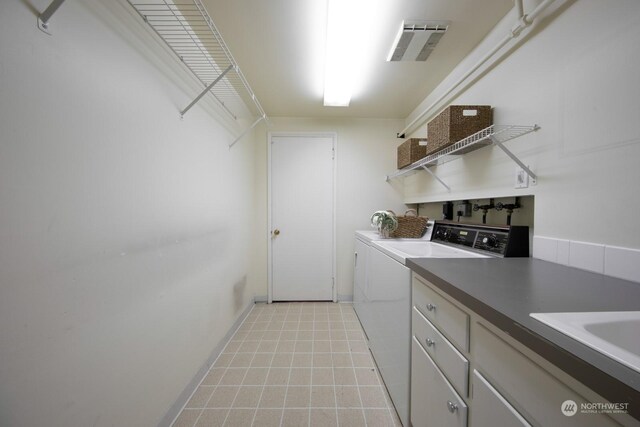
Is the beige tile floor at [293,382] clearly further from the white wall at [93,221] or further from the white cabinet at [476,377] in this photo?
the white cabinet at [476,377]

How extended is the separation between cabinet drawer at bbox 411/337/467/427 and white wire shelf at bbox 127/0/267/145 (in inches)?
68.2

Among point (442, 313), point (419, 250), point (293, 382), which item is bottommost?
point (293, 382)

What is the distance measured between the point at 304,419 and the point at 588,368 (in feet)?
4.72

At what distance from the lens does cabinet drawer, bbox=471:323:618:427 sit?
1.45 feet

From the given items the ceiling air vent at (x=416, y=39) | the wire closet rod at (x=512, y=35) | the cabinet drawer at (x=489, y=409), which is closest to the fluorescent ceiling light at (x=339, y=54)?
the ceiling air vent at (x=416, y=39)

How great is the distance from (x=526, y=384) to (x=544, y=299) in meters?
0.25

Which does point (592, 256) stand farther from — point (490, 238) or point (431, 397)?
point (431, 397)

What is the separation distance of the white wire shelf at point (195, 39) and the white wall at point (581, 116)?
61.9 inches

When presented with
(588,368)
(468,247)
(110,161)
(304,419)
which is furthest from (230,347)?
(588,368)

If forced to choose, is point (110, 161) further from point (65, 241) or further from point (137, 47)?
point (137, 47)

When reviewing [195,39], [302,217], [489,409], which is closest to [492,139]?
[489,409]

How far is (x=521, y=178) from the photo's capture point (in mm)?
1244

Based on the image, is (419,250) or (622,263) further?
(419,250)

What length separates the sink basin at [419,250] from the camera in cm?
134
